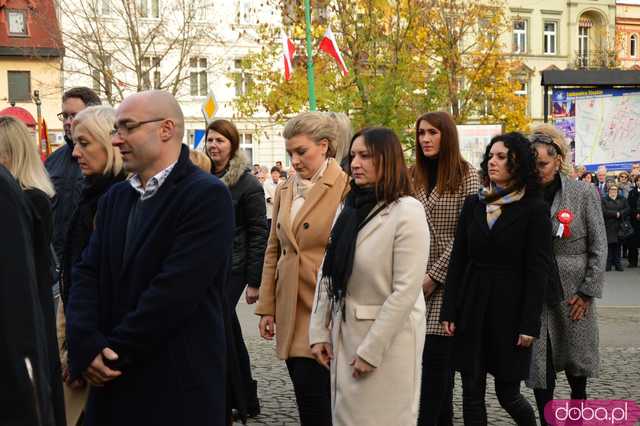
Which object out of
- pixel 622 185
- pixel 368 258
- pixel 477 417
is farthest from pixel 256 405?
pixel 622 185

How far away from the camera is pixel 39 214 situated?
342cm

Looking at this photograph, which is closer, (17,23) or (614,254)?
(614,254)

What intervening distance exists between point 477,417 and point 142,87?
1191 inches

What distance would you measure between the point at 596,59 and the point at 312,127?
190 feet

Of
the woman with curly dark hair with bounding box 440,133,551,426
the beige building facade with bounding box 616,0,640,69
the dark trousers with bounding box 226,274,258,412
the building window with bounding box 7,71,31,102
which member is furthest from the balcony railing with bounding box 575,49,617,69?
the woman with curly dark hair with bounding box 440,133,551,426

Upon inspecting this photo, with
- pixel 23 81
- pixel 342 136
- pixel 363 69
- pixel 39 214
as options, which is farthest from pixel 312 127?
pixel 23 81

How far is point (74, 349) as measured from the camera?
3.64 metres

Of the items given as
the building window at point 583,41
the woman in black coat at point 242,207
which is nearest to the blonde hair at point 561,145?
the woman in black coat at point 242,207

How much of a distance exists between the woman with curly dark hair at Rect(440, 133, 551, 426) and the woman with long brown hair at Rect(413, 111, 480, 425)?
0.29 m

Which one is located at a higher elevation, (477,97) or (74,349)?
(477,97)

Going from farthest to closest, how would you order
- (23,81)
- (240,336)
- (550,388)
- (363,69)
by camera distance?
(23,81)
(363,69)
(240,336)
(550,388)

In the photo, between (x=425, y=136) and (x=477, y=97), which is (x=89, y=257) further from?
(x=477, y=97)

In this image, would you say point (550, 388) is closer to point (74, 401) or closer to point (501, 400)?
point (501, 400)

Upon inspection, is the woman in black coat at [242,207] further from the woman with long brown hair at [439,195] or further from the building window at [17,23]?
the building window at [17,23]
